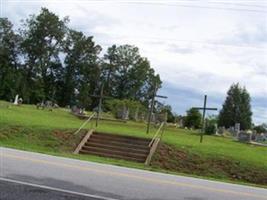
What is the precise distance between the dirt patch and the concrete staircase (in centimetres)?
93

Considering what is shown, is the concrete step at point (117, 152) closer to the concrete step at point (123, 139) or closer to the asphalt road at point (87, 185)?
the concrete step at point (123, 139)

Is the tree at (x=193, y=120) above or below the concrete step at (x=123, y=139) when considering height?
above

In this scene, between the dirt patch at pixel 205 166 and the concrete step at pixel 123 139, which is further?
the concrete step at pixel 123 139

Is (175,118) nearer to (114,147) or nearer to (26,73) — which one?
(26,73)

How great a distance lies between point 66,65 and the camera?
9631 centimetres

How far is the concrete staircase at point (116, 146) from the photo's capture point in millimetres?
23641

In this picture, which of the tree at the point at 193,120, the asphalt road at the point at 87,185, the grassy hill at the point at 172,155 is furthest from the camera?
the tree at the point at 193,120

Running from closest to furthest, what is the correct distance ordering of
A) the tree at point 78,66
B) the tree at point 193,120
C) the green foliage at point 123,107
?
the green foliage at point 123,107, the tree at point 193,120, the tree at point 78,66

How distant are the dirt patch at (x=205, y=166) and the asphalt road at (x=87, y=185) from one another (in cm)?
787

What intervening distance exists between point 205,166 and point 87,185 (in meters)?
11.9

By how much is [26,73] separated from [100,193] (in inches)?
3316

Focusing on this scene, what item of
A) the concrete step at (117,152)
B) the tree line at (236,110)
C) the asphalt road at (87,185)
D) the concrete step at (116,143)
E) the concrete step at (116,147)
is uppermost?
the tree line at (236,110)

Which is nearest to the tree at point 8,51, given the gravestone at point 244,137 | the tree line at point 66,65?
the tree line at point 66,65

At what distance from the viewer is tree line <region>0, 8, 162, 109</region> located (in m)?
92.1
